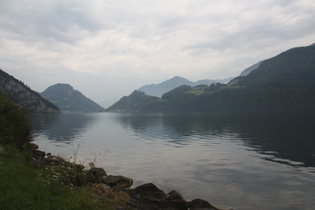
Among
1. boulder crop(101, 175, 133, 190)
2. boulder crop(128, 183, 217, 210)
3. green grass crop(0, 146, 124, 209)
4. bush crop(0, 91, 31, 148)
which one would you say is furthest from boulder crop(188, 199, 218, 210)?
bush crop(0, 91, 31, 148)

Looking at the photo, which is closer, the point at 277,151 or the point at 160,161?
the point at 160,161

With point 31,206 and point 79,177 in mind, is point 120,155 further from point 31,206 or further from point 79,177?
point 31,206

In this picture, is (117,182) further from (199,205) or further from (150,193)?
(199,205)

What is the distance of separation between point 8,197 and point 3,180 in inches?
110

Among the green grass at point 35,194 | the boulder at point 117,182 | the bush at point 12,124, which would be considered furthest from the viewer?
the bush at point 12,124

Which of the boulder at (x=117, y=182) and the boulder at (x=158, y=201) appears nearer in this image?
the boulder at (x=158, y=201)

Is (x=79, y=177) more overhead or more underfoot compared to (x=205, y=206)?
more overhead

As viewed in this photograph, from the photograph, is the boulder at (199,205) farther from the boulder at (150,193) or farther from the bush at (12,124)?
the bush at (12,124)

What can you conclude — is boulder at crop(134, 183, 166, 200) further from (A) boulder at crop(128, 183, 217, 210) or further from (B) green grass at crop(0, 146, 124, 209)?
(B) green grass at crop(0, 146, 124, 209)

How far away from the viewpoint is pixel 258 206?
20.4 metres

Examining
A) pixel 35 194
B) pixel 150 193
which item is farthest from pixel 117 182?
pixel 35 194

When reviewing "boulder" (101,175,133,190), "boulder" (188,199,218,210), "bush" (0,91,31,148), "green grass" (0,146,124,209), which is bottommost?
"boulder" (188,199,218,210)

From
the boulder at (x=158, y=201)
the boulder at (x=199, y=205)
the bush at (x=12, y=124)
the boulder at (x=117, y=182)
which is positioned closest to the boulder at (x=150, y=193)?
the boulder at (x=158, y=201)

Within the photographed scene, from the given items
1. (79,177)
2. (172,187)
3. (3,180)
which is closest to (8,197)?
(3,180)
